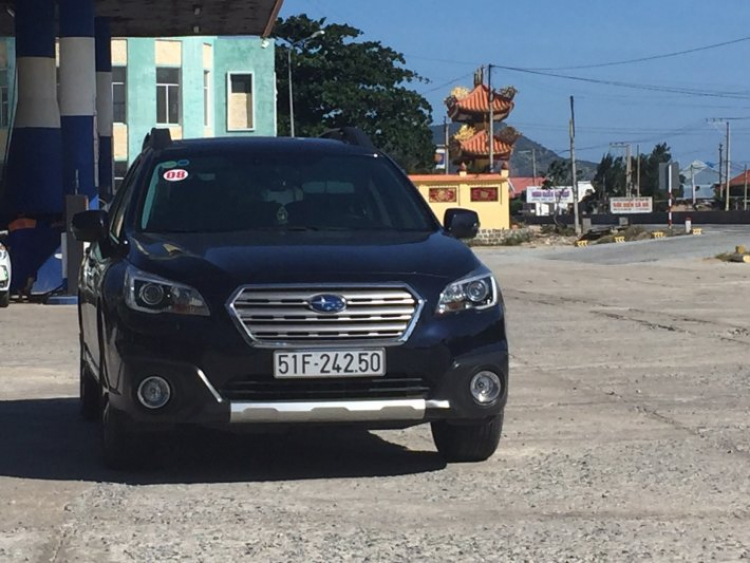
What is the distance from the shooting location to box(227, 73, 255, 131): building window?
5419 centimetres

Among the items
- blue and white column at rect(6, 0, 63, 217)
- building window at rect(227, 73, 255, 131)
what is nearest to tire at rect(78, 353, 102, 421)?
blue and white column at rect(6, 0, 63, 217)

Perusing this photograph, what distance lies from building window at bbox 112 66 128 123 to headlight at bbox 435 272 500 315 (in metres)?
43.5

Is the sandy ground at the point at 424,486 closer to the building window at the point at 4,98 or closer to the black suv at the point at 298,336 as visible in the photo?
the black suv at the point at 298,336

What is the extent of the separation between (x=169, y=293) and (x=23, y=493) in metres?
1.13

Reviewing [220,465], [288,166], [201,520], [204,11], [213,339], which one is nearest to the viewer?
[201,520]

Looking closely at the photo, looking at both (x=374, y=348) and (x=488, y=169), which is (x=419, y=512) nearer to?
(x=374, y=348)

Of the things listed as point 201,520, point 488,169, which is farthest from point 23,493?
point 488,169

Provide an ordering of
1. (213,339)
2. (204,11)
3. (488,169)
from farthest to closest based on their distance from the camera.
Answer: (488,169)
(204,11)
(213,339)

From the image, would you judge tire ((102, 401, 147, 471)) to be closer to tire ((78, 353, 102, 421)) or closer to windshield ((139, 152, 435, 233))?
windshield ((139, 152, 435, 233))

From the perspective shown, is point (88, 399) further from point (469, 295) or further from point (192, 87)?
point (192, 87)

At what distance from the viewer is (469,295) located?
693 cm

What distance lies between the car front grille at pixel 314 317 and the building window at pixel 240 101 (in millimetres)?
47992

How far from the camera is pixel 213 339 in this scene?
21.7 feet

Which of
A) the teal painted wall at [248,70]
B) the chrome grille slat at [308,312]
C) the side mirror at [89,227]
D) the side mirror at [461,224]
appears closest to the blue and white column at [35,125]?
the side mirror at [89,227]
